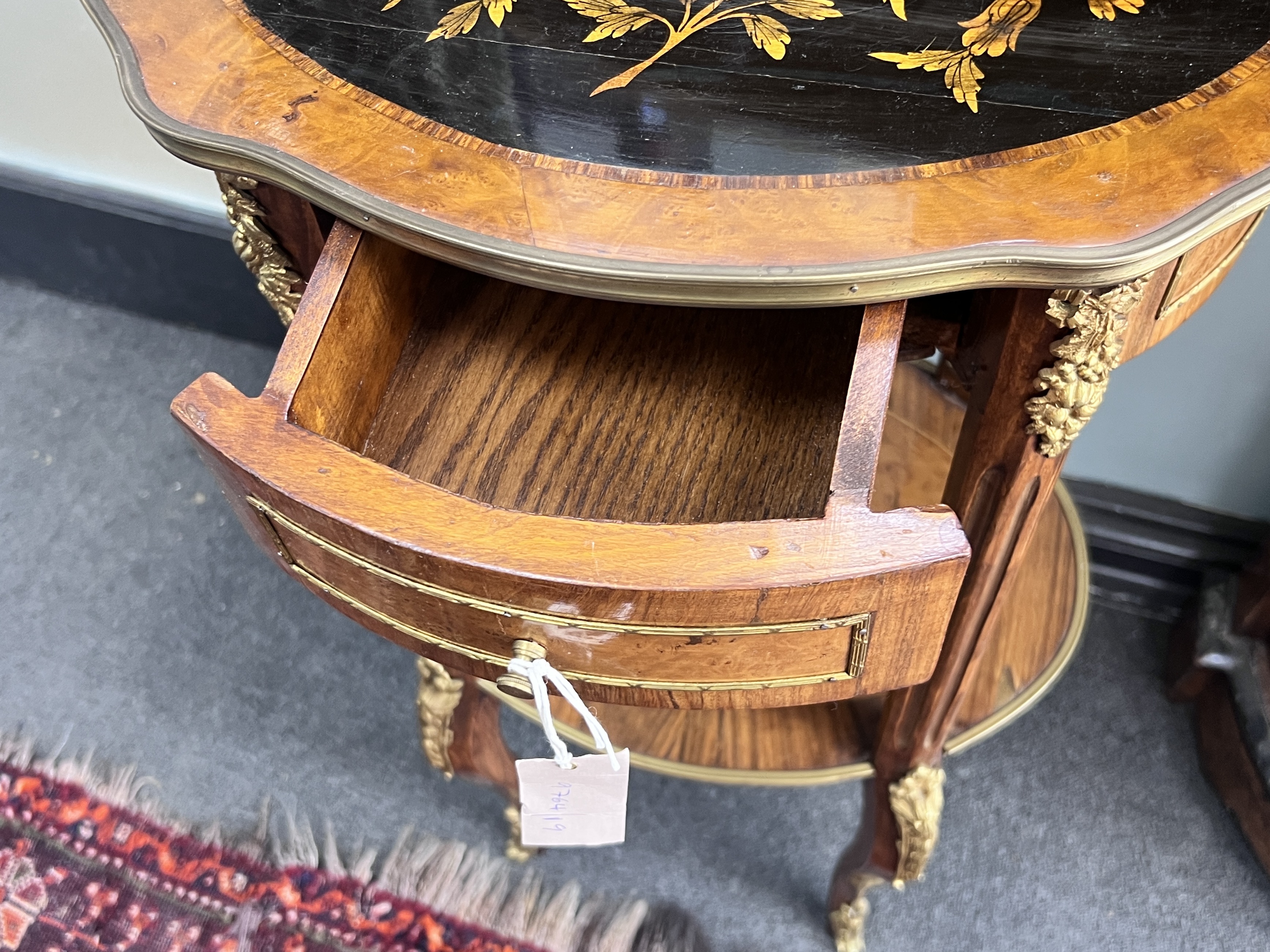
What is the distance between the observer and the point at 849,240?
388 mm

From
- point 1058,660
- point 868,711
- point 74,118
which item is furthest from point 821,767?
point 74,118

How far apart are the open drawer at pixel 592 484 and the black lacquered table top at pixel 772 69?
82mm

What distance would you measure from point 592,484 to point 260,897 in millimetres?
556

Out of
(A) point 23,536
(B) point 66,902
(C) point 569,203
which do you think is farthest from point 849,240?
(A) point 23,536

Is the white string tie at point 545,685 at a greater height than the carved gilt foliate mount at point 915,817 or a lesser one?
greater

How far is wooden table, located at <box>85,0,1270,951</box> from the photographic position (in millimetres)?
378

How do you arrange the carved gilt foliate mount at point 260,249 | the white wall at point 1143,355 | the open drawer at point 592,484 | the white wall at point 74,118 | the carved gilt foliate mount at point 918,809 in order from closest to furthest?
the open drawer at point 592,484 → the carved gilt foliate mount at point 260,249 → the carved gilt foliate mount at point 918,809 → the white wall at point 1143,355 → the white wall at point 74,118

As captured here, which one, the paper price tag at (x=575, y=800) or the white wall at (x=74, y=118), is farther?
the white wall at (x=74, y=118)

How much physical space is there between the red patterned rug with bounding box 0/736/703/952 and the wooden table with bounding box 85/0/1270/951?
1.44 feet

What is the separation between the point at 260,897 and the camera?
0.87 m

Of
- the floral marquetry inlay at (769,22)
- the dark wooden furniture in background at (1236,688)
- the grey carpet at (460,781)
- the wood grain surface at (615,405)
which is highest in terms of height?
the floral marquetry inlay at (769,22)

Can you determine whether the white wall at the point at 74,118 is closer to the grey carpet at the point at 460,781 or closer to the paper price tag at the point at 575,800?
A: the grey carpet at the point at 460,781

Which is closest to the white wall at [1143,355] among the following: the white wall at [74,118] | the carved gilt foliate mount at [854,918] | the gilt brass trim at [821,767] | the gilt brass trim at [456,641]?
the white wall at [74,118]

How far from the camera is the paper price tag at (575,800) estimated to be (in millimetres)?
529
